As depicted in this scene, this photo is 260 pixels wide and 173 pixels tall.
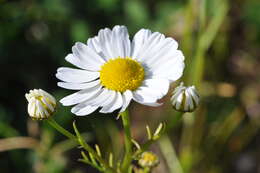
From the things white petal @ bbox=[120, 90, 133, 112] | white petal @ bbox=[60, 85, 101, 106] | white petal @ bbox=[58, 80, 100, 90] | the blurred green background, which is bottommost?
the blurred green background

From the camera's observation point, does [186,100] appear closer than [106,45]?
Yes

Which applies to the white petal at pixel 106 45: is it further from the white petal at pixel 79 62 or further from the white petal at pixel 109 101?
the white petal at pixel 109 101

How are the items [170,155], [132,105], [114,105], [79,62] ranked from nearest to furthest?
[114,105], [79,62], [170,155], [132,105]

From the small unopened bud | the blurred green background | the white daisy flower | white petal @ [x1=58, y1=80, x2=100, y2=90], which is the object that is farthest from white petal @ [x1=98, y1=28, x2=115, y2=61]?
the blurred green background

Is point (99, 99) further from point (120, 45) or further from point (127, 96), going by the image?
point (120, 45)

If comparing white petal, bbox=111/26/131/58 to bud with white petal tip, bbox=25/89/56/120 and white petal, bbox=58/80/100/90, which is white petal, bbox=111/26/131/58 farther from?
bud with white petal tip, bbox=25/89/56/120

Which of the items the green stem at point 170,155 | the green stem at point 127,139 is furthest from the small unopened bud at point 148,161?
the green stem at point 170,155

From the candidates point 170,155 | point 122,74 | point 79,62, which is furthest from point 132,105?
point 122,74


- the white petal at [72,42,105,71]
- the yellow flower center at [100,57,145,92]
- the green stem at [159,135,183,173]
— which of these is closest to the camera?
the yellow flower center at [100,57,145,92]

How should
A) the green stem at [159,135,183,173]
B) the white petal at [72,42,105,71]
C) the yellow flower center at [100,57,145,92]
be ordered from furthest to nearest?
1. the green stem at [159,135,183,173]
2. the white petal at [72,42,105,71]
3. the yellow flower center at [100,57,145,92]
